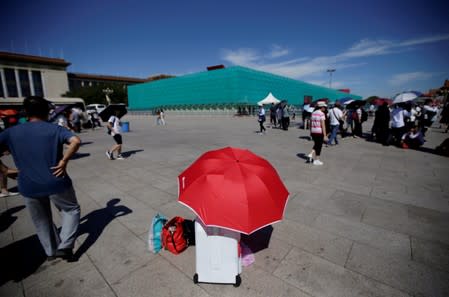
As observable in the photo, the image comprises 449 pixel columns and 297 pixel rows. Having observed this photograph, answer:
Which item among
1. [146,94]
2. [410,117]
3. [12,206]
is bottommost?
[12,206]

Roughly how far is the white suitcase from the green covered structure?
36.7 meters

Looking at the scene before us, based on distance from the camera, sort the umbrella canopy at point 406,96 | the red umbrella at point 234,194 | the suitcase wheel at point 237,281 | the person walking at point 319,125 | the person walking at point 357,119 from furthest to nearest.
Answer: the person walking at point 357,119
the umbrella canopy at point 406,96
the person walking at point 319,125
the suitcase wheel at point 237,281
the red umbrella at point 234,194

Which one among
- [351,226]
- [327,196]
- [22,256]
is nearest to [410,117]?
[327,196]

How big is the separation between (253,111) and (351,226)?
32.7 metres

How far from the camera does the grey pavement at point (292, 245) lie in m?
2.19

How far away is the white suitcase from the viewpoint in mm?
2059

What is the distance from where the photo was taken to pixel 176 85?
49.4 metres

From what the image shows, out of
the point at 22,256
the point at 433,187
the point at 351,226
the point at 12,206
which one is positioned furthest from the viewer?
the point at 433,187

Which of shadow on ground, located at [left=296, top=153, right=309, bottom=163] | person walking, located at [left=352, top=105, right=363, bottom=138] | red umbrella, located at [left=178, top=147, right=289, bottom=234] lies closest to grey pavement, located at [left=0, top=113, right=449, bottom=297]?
red umbrella, located at [left=178, top=147, right=289, bottom=234]

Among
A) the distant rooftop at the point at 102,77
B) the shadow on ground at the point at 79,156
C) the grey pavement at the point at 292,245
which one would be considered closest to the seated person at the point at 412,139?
the grey pavement at the point at 292,245

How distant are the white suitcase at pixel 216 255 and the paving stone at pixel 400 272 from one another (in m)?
1.41

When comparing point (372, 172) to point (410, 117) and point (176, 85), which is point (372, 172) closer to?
point (410, 117)

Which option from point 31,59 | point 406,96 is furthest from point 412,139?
point 31,59

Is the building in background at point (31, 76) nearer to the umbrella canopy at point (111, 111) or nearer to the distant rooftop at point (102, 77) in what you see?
the distant rooftop at point (102, 77)
